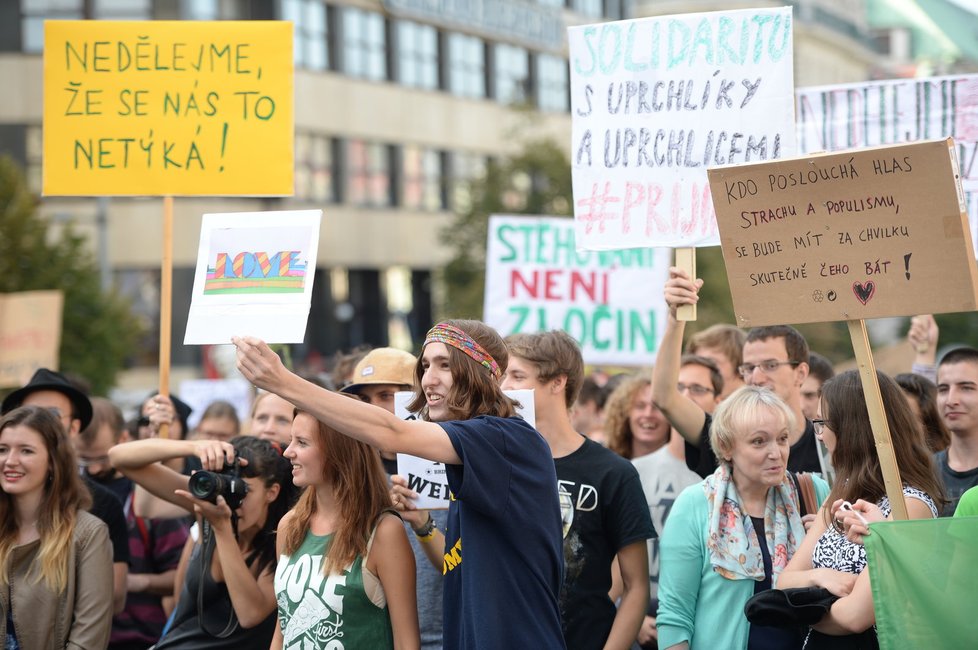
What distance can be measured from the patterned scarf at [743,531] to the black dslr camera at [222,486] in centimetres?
174

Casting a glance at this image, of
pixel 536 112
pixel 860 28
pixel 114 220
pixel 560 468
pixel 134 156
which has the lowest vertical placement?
pixel 560 468

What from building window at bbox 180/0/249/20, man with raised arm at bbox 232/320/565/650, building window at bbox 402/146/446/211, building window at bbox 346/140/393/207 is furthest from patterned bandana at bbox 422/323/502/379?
building window at bbox 402/146/446/211

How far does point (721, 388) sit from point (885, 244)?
2.60m

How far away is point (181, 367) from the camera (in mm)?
35594

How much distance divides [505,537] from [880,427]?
128 centimetres

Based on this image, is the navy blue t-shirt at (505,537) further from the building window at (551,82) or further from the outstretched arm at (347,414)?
the building window at (551,82)

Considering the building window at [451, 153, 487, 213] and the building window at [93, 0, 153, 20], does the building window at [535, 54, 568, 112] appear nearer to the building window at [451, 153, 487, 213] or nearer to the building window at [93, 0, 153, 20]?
the building window at [451, 153, 487, 213]

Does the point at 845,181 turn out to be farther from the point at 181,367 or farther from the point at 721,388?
the point at 181,367

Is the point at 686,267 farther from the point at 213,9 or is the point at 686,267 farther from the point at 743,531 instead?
the point at 213,9

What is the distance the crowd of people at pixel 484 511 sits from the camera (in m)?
4.06

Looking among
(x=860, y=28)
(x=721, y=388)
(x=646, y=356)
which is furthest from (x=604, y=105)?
(x=860, y=28)

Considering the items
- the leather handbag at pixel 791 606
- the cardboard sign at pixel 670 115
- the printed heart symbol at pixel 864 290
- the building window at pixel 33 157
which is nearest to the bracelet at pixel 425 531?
the leather handbag at pixel 791 606

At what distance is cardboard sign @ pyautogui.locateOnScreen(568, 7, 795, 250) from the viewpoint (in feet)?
18.4

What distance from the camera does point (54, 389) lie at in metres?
6.38
